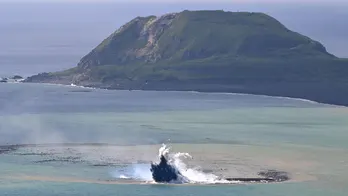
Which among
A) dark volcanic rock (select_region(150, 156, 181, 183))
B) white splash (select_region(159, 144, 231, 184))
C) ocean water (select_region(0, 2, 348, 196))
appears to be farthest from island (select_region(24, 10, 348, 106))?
dark volcanic rock (select_region(150, 156, 181, 183))

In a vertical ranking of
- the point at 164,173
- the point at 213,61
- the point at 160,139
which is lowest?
the point at 164,173

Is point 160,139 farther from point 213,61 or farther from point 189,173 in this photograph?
point 213,61

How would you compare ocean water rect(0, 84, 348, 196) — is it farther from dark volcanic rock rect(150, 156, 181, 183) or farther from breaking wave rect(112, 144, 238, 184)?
dark volcanic rock rect(150, 156, 181, 183)

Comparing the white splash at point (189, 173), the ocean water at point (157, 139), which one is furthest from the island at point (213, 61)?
the white splash at point (189, 173)

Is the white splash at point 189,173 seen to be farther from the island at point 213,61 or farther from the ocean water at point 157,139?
the island at point 213,61

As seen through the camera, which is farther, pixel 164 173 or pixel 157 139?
pixel 157 139

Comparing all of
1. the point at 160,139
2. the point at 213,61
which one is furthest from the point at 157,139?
the point at 213,61
